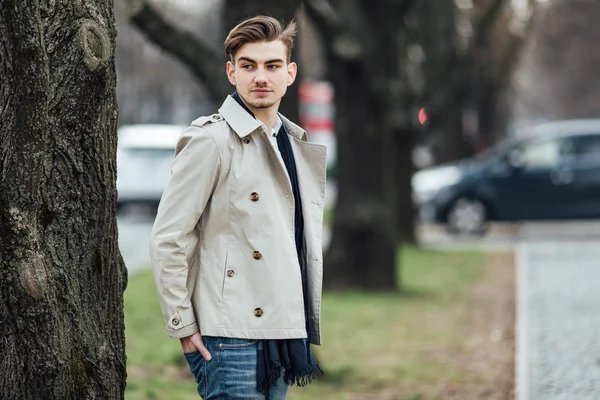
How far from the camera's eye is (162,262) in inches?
157

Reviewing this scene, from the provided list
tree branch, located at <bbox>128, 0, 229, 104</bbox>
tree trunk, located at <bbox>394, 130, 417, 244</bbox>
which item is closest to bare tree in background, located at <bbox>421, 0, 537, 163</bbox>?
tree trunk, located at <bbox>394, 130, 417, 244</bbox>

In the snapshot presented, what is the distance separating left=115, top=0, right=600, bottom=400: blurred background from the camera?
9703 mm

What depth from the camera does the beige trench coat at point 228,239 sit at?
3.99 metres

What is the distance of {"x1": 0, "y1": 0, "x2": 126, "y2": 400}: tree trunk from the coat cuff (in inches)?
18.5

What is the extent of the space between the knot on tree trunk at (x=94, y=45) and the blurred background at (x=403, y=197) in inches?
36.7

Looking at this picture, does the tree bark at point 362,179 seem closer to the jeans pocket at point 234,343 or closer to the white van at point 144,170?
the jeans pocket at point 234,343

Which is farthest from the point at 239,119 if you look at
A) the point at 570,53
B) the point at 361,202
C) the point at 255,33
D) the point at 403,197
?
the point at 570,53

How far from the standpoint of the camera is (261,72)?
4.09 meters

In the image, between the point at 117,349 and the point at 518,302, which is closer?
the point at 117,349

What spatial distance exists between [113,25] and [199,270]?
100 centimetres

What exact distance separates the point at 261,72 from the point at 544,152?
2046 centimetres

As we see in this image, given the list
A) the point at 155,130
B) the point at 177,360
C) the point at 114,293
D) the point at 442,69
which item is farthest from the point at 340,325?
the point at 155,130

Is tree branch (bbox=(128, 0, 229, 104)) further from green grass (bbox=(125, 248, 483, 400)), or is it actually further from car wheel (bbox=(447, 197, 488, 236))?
car wheel (bbox=(447, 197, 488, 236))

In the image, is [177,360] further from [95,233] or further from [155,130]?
[155,130]
